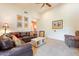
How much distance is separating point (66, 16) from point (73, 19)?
6.4 inches

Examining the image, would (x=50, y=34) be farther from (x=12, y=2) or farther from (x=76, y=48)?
(x=12, y=2)

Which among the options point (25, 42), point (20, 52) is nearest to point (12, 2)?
point (25, 42)

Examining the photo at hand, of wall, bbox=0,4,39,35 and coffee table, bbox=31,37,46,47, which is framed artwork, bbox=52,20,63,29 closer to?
coffee table, bbox=31,37,46,47

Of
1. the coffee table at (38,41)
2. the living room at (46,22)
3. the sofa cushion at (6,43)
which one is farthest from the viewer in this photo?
the coffee table at (38,41)

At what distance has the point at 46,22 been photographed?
7.79 ft

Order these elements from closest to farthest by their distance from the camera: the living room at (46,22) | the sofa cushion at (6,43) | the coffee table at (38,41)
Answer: the sofa cushion at (6,43), the living room at (46,22), the coffee table at (38,41)

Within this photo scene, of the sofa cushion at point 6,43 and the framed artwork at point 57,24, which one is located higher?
the framed artwork at point 57,24

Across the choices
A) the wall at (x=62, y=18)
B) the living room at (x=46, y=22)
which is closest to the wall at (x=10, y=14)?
the living room at (x=46, y=22)

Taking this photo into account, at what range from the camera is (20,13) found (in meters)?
2.20

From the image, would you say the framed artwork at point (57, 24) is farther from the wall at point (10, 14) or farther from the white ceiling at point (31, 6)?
the wall at point (10, 14)

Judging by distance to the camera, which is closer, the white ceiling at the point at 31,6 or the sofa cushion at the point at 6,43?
the sofa cushion at the point at 6,43

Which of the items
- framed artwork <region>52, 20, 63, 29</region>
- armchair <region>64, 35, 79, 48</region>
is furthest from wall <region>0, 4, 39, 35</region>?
armchair <region>64, 35, 79, 48</region>

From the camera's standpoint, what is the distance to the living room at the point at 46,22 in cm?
216

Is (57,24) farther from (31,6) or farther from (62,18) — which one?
(31,6)
